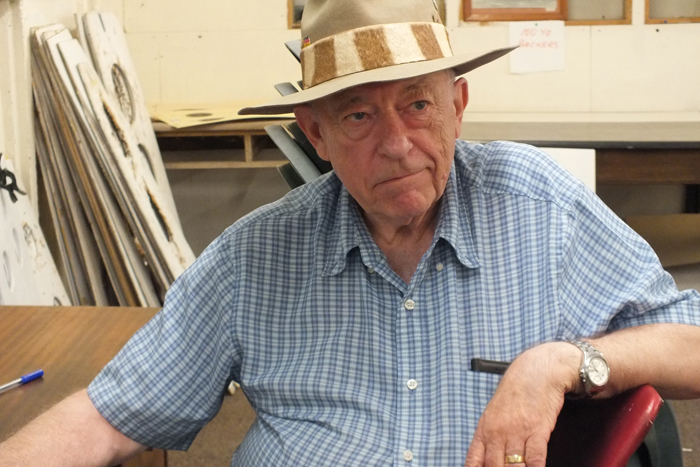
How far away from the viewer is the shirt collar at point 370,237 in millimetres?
1128

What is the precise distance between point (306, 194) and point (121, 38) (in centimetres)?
238

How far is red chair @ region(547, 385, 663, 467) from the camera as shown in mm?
778

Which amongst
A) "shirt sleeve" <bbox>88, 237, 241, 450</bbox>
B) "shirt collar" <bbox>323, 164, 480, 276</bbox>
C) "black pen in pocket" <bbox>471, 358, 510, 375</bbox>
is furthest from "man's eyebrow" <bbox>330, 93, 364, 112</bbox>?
"black pen in pocket" <bbox>471, 358, 510, 375</bbox>

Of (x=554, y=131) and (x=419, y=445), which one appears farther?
(x=554, y=131)

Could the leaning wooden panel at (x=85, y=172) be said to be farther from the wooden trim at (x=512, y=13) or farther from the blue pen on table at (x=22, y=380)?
the wooden trim at (x=512, y=13)

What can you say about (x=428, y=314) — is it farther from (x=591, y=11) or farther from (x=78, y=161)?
(x=591, y=11)

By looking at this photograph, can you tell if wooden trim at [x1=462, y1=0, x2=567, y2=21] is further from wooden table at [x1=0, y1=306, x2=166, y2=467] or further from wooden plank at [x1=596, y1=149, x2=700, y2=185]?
wooden table at [x1=0, y1=306, x2=166, y2=467]

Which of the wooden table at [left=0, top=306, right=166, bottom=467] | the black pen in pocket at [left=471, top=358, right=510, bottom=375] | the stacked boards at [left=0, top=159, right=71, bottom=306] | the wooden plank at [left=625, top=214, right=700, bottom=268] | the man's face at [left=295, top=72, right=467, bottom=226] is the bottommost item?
the wooden plank at [left=625, top=214, right=700, bottom=268]

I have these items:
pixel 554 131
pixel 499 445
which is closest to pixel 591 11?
pixel 554 131

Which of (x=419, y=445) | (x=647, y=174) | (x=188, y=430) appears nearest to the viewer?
(x=419, y=445)

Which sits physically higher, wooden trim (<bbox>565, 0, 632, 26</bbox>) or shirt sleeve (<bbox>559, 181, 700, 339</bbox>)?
wooden trim (<bbox>565, 0, 632, 26</bbox>)

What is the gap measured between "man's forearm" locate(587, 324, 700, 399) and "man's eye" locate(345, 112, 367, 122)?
1.56 feet

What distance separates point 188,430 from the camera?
1213mm

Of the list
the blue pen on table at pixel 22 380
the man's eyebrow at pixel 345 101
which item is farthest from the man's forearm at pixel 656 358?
the blue pen on table at pixel 22 380
